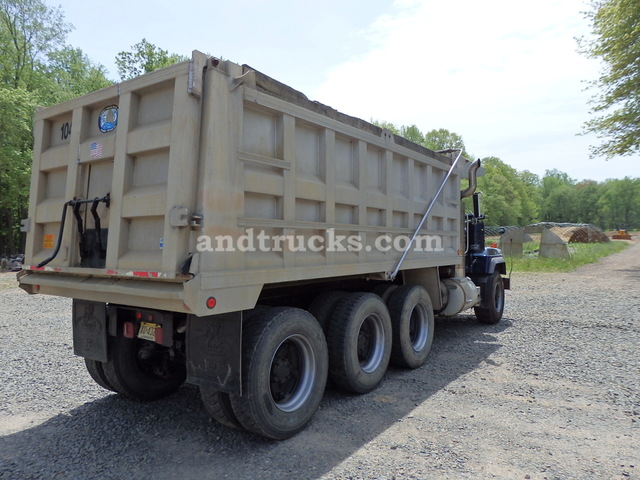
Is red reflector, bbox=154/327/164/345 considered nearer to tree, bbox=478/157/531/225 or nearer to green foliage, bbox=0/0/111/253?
green foliage, bbox=0/0/111/253

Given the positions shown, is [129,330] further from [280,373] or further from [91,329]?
[280,373]

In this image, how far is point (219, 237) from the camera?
289 cm

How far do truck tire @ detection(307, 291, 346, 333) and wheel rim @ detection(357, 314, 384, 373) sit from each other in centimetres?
43

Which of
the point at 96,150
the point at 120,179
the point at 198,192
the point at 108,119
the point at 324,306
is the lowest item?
the point at 324,306

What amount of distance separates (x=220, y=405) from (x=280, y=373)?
22.1 inches

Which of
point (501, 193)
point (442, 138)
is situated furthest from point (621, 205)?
point (442, 138)

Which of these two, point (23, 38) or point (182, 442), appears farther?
point (23, 38)

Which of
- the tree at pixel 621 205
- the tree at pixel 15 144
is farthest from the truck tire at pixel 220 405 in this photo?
the tree at pixel 621 205

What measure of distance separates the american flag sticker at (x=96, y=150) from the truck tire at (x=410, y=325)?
11.6 ft

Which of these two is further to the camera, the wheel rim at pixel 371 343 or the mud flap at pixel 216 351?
the wheel rim at pixel 371 343

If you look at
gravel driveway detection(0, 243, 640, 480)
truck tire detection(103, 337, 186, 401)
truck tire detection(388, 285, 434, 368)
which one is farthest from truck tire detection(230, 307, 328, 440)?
truck tire detection(388, 285, 434, 368)

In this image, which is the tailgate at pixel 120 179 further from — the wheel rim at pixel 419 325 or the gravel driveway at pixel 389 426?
the wheel rim at pixel 419 325

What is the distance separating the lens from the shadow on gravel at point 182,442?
2.94 m

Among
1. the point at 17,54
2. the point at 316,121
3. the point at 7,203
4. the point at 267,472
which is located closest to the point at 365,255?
the point at 316,121
